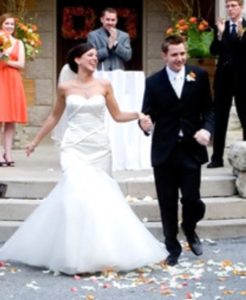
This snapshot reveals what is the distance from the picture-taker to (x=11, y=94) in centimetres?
1204

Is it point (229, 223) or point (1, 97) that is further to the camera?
point (1, 97)

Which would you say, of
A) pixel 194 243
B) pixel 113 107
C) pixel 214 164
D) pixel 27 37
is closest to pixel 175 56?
pixel 113 107

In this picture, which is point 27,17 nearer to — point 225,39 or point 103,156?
point 225,39

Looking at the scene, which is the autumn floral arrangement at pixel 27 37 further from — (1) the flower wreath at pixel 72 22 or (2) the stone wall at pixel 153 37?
(2) the stone wall at pixel 153 37

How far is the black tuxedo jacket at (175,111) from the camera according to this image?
8.44 meters

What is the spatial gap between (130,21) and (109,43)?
15.3ft

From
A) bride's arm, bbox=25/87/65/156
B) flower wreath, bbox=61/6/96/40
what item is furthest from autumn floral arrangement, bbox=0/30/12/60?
flower wreath, bbox=61/6/96/40

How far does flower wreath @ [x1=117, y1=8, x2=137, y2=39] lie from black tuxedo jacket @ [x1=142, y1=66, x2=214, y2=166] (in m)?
7.72

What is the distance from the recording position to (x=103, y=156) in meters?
8.85

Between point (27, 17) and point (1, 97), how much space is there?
423 cm

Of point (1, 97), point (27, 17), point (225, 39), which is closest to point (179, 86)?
point (225, 39)

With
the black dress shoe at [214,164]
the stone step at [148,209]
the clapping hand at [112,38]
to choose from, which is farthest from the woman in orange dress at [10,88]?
the black dress shoe at [214,164]

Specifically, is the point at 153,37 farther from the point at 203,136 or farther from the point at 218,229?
the point at 203,136

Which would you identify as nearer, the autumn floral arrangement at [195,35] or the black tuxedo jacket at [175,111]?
the black tuxedo jacket at [175,111]
